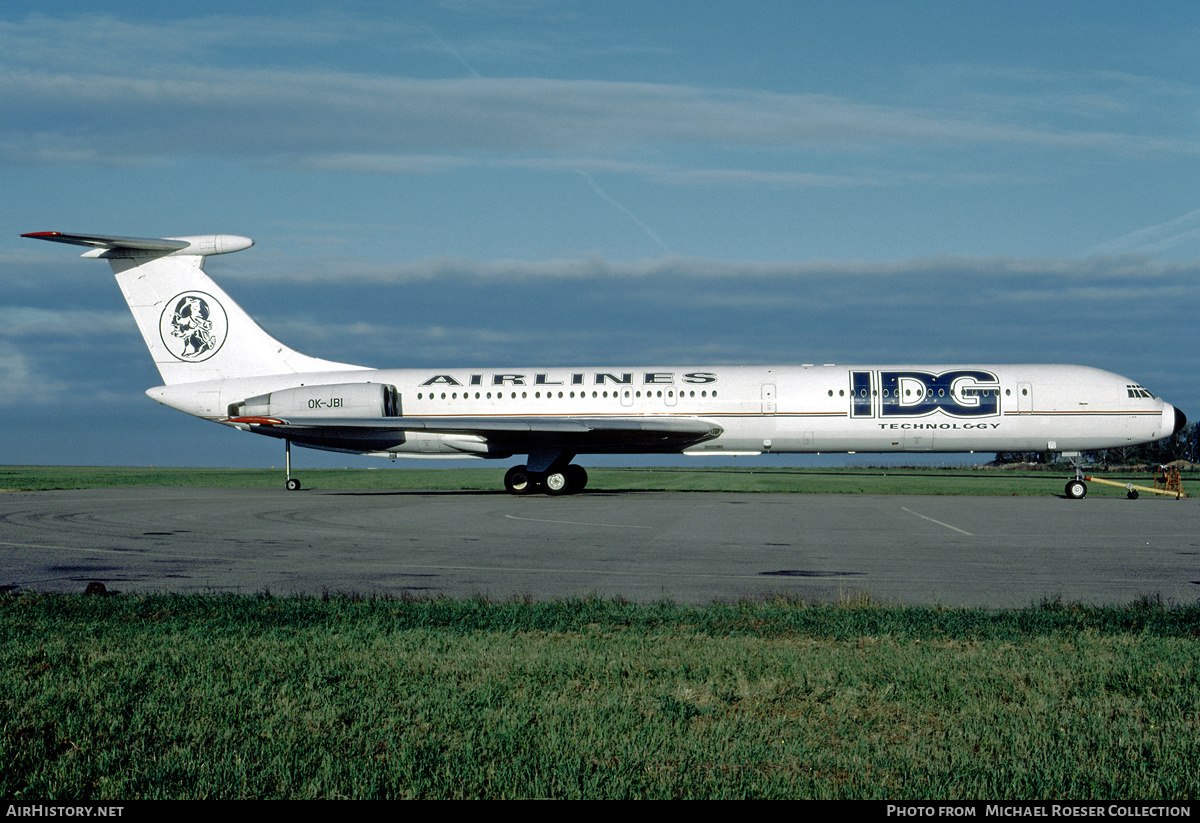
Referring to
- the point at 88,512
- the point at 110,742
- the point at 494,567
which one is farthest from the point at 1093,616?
the point at 88,512

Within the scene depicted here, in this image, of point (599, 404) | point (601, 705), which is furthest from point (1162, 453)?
point (601, 705)

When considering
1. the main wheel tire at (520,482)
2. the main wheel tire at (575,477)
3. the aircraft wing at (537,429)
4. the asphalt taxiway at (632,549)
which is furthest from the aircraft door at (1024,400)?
the main wheel tire at (520,482)

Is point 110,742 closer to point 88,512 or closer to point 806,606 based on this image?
point 806,606

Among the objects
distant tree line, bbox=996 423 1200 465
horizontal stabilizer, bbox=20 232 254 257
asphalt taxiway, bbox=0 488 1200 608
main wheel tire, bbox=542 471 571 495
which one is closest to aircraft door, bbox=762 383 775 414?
asphalt taxiway, bbox=0 488 1200 608

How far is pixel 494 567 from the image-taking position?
1298 centimetres

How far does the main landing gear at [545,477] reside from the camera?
29.8 meters

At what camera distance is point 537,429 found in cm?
2844

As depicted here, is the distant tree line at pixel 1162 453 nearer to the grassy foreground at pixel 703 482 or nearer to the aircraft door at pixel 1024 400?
the grassy foreground at pixel 703 482

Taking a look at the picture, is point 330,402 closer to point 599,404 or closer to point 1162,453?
point 599,404

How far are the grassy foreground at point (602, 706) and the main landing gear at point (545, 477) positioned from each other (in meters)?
20.9

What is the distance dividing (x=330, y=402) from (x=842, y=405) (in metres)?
16.6

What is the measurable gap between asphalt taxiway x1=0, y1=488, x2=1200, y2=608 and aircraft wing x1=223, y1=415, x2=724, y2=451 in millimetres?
3613

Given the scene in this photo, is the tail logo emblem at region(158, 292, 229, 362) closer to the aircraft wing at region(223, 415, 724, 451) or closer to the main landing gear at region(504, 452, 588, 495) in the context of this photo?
the aircraft wing at region(223, 415, 724, 451)

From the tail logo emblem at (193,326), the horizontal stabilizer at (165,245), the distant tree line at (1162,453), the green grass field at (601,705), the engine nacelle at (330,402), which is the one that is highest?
the horizontal stabilizer at (165,245)
